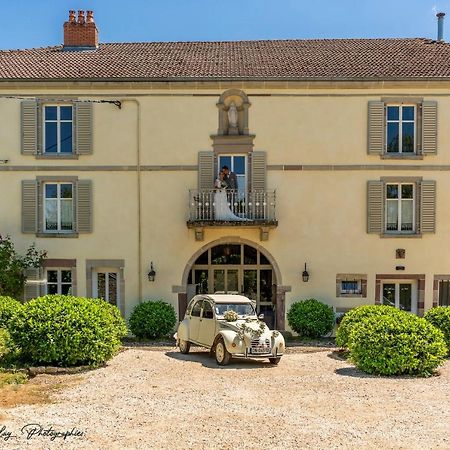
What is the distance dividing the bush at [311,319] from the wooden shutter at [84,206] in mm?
7097

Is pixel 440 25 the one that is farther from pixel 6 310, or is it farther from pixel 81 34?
pixel 6 310

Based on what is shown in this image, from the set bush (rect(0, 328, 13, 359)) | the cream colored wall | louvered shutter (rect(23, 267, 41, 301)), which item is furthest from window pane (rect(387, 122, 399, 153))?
bush (rect(0, 328, 13, 359))

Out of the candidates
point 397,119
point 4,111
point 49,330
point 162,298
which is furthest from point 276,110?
point 49,330

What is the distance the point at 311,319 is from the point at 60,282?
26.8ft

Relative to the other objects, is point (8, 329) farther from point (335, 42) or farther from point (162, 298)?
point (335, 42)

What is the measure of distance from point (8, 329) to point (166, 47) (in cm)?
1441

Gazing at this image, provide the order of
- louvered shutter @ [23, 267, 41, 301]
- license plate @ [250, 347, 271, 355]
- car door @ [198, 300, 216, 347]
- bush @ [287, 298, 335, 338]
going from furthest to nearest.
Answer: louvered shutter @ [23, 267, 41, 301]
bush @ [287, 298, 335, 338]
car door @ [198, 300, 216, 347]
license plate @ [250, 347, 271, 355]

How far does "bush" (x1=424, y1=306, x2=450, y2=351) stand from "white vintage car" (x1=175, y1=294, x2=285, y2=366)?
421cm

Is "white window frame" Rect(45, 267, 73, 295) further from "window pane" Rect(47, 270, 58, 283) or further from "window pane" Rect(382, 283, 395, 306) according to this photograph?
"window pane" Rect(382, 283, 395, 306)

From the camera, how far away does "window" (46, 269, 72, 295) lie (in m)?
20.3

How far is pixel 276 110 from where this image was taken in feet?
66.2

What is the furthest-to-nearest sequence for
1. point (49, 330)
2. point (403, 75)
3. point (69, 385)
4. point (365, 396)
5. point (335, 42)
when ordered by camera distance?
point (335, 42), point (403, 75), point (49, 330), point (69, 385), point (365, 396)

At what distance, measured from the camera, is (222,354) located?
13.6m

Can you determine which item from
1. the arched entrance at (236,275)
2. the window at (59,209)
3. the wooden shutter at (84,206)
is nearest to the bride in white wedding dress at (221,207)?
the arched entrance at (236,275)
